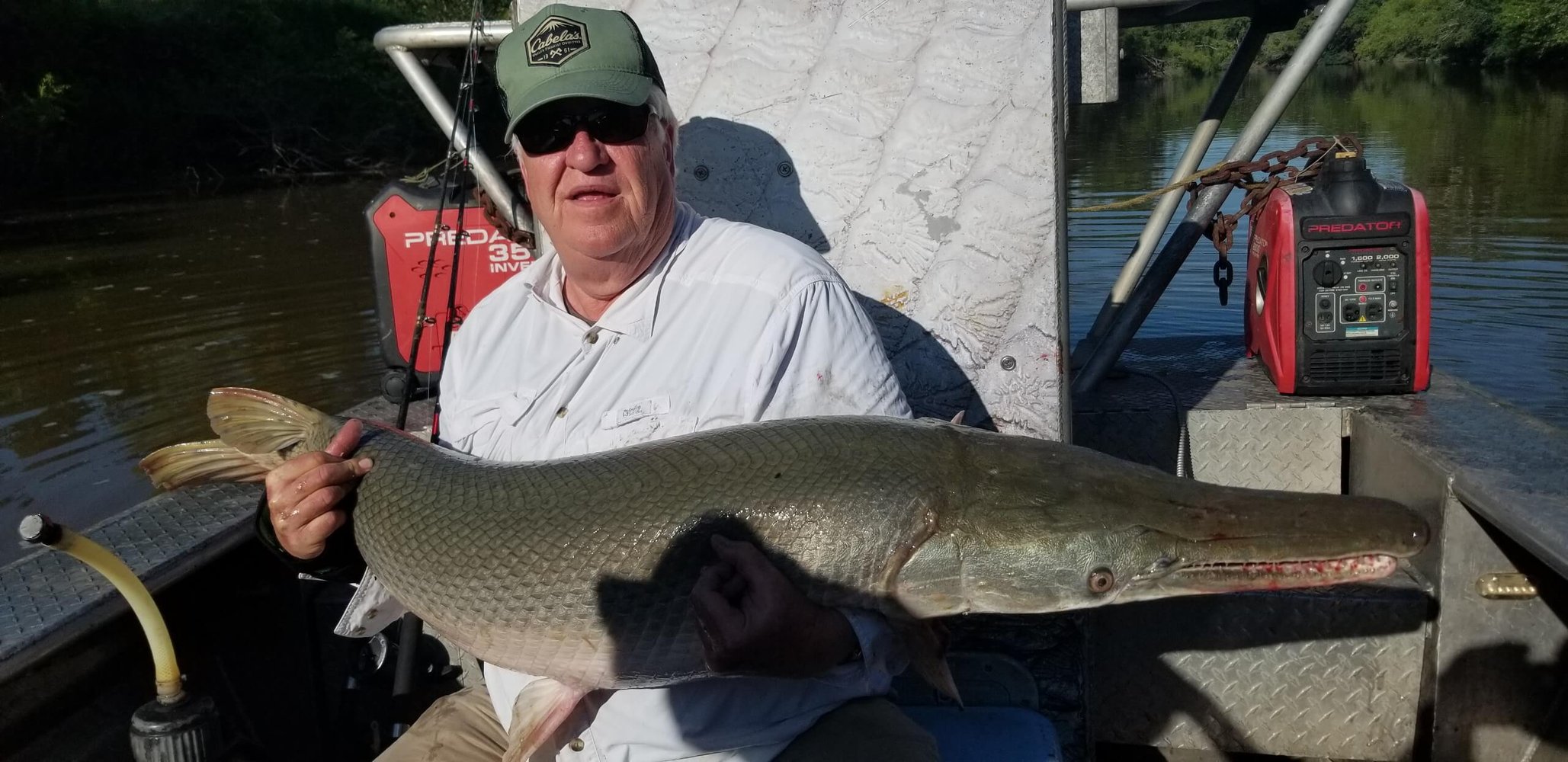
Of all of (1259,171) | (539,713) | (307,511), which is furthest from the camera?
(1259,171)

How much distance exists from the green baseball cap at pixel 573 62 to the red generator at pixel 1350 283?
2435mm

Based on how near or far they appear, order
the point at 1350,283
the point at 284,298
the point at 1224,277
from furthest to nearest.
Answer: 1. the point at 284,298
2. the point at 1224,277
3. the point at 1350,283

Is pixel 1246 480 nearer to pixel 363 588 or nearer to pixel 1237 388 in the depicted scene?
pixel 1237 388

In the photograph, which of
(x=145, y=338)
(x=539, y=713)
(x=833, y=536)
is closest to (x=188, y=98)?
(x=145, y=338)

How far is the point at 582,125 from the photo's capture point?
2732 millimetres

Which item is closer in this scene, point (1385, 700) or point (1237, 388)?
point (1385, 700)

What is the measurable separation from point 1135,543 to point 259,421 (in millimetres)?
2306

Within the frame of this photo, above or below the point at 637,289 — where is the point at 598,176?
above

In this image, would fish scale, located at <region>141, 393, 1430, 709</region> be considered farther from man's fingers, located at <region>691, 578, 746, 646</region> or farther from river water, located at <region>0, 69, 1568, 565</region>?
river water, located at <region>0, 69, 1568, 565</region>

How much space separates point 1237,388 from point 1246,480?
391 millimetres

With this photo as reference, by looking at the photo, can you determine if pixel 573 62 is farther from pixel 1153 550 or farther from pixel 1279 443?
pixel 1279 443

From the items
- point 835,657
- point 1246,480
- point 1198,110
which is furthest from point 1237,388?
point 1198,110

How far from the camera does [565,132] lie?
2.74 meters

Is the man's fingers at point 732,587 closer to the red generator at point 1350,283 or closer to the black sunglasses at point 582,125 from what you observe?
the black sunglasses at point 582,125
